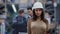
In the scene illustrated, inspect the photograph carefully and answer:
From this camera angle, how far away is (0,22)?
3.55 meters

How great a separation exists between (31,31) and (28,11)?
1093mm

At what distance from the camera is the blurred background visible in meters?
3.46

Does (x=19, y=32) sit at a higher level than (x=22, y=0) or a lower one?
lower

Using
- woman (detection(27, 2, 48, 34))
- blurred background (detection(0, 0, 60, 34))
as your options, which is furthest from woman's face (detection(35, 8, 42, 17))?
blurred background (detection(0, 0, 60, 34))

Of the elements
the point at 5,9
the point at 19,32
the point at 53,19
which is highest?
the point at 5,9

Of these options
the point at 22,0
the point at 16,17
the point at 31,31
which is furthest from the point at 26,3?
the point at 31,31

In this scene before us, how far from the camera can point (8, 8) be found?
353cm

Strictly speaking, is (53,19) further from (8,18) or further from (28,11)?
(8,18)

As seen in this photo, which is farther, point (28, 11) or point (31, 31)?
point (28, 11)

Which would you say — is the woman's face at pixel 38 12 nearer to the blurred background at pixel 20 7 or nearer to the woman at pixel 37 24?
the woman at pixel 37 24

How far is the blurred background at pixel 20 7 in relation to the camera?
3457 millimetres

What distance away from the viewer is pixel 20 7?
3.52 meters

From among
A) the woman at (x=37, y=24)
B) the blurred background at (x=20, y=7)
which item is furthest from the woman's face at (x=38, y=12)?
the blurred background at (x=20, y=7)

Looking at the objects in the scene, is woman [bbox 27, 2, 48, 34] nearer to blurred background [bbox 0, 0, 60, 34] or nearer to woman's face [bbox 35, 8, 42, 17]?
woman's face [bbox 35, 8, 42, 17]
